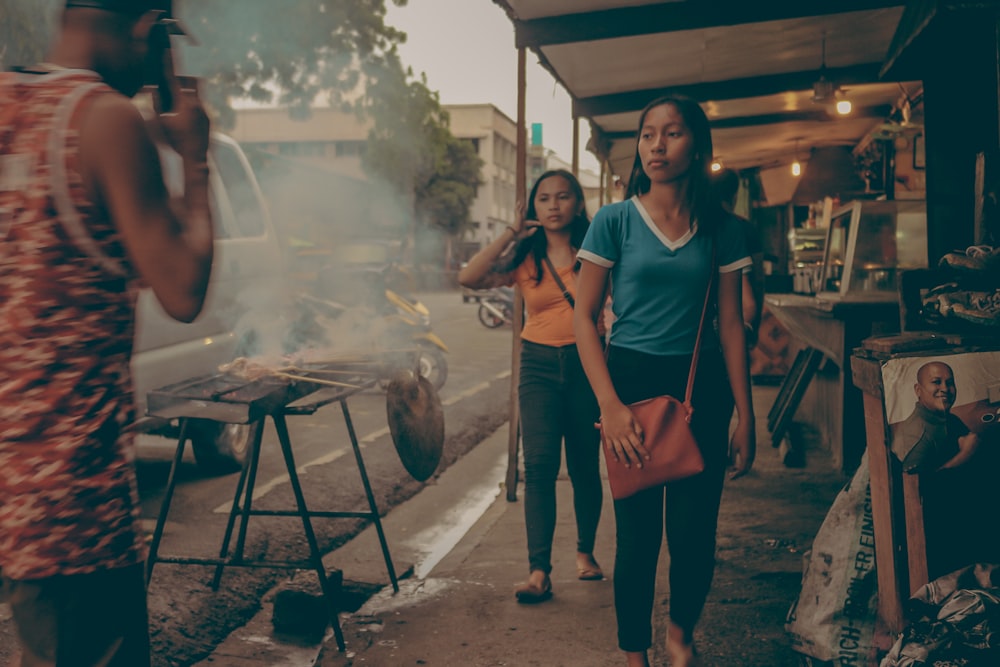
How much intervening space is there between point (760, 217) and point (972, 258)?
11298 mm

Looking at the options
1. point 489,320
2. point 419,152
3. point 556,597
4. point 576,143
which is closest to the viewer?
point 556,597

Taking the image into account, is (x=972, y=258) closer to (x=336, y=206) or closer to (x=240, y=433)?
(x=240, y=433)

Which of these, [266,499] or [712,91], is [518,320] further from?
[712,91]

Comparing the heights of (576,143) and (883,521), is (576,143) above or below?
above

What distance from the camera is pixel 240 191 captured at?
24.3 ft

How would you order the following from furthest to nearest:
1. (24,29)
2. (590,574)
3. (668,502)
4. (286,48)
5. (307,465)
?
(286,48) → (24,29) → (307,465) → (590,574) → (668,502)

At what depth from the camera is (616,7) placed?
600 centimetres

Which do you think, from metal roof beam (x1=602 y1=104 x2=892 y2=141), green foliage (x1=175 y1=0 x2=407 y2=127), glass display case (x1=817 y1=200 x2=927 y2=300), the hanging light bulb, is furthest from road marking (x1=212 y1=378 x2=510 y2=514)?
green foliage (x1=175 y1=0 x2=407 y2=127)

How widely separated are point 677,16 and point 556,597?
3.76 metres

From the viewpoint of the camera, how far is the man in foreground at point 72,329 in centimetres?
162

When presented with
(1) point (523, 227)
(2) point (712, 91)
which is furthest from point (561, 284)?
(2) point (712, 91)

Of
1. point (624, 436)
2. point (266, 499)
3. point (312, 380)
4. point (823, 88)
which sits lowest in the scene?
point (266, 499)

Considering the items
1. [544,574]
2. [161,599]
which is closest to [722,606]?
[544,574]

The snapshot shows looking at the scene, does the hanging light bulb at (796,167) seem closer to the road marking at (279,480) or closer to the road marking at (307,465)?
the road marking at (307,465)
